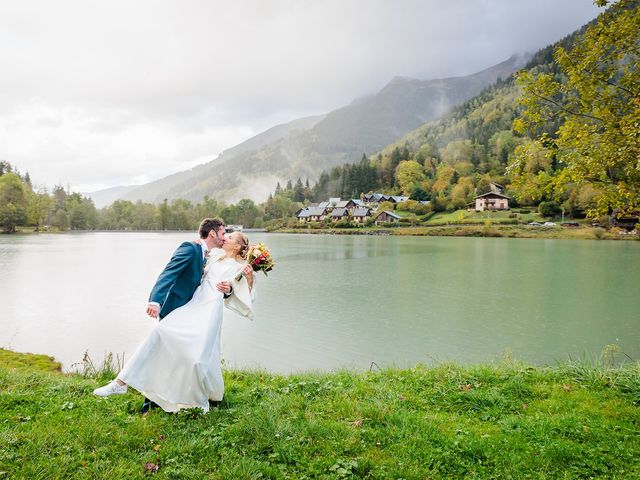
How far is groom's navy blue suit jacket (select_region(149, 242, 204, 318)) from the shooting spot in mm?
5156

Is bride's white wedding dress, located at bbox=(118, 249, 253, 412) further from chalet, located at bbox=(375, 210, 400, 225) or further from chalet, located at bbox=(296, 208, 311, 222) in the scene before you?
chalet, located at bbox=(296, 208, 311, 222)

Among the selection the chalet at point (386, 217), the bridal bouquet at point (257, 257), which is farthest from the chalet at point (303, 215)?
the bridal bouquet at point (257, 257)

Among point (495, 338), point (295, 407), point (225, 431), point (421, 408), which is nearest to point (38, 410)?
point (225, 431)

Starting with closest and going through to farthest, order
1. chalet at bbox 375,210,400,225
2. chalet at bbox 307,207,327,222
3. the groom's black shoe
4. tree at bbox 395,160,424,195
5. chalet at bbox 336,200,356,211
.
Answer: the groom's black shoe < chalet at bbox 375,210,400,225 < chalet at bbox 336,200,356,211 < chalet at bbox 307,207,327,222 < tree at bbox 395,160,424,195

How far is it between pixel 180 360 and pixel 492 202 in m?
128

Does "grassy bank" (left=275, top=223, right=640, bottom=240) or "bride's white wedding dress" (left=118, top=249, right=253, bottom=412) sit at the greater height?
"bride's white wedding dress" (left=118, top=249, right=253, bottom=412)

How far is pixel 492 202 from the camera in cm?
12075

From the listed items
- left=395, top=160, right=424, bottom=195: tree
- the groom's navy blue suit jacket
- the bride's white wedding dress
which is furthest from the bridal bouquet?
left=395, top=160, right=424, bottom=195: tree

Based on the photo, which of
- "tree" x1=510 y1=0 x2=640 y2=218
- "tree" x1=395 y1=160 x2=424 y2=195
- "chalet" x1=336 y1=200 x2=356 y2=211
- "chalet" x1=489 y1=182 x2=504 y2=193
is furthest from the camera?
"tree" x1=395 y1=160 x2=424 y2=195

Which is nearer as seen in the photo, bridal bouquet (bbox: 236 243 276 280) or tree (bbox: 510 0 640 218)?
bridal bouquet (bbox: 236 243 276 280)

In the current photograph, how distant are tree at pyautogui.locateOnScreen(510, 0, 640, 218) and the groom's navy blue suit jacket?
5.78 meters

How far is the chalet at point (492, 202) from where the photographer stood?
391ft

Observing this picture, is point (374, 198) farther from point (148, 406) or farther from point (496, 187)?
point (148, 406)

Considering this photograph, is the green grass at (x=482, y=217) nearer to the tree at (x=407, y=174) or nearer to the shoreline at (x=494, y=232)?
the shoreline at (x=494, y=232)
